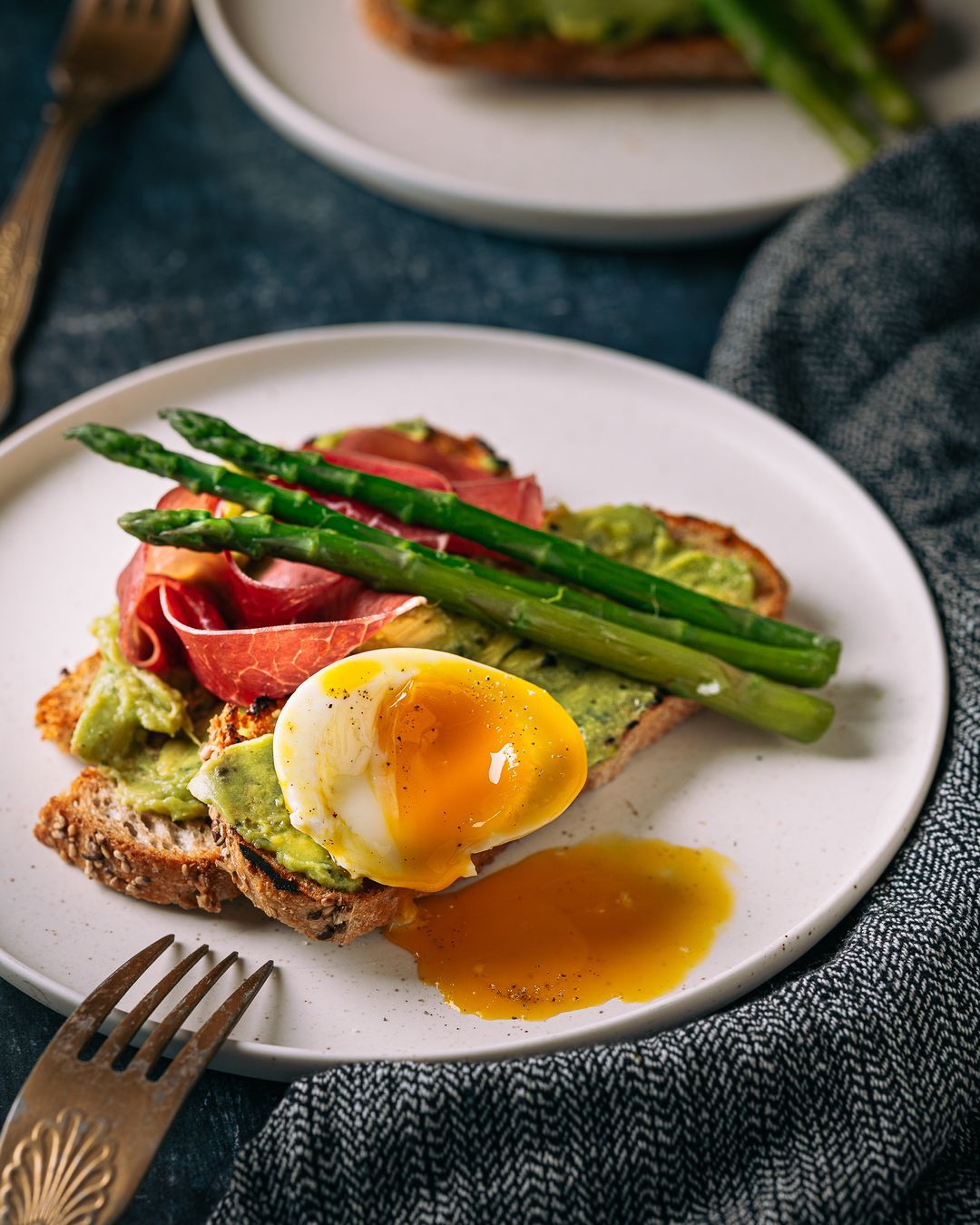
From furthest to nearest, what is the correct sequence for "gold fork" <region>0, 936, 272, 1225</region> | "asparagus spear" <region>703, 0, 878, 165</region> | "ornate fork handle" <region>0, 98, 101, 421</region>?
"asparagus spear" <region>703, 0, 878, 165</region> → "ornate fork handle" <region>0, 98, 101, 421</region> → "gold fork" <region>0, 936, 272, 1225</region>

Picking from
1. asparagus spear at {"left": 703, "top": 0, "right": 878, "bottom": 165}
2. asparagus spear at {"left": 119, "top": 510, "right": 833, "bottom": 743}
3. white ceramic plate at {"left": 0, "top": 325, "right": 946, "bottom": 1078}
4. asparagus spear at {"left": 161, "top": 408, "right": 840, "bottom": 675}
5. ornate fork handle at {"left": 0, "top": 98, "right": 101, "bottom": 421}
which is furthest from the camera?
asparagus spear at {"left": 703, "top": 0, "right": 878, "bottom": 165}

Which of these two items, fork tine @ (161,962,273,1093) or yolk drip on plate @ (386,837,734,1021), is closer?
fork tine @ (161,962,273,1093)

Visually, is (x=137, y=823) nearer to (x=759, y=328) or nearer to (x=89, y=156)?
(x=759, y=328)

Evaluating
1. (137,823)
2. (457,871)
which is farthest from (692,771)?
(137,823)

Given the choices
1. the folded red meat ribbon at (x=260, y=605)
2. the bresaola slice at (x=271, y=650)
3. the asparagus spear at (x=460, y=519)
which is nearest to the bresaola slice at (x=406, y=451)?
the folded red meat ribbon at (x=260, y=605)

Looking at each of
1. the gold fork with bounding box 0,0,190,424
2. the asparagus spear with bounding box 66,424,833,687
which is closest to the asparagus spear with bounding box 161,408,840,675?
the asparagus spear with bounding box 66,424,833,687

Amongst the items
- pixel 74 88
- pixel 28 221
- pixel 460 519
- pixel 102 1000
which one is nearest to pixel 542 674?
pixel 460 519

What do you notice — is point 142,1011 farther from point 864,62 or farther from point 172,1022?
point 864,62

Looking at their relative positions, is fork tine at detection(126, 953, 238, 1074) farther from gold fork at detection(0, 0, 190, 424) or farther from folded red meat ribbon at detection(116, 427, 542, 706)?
gold fork at detection(0, 0, 190, 424)
